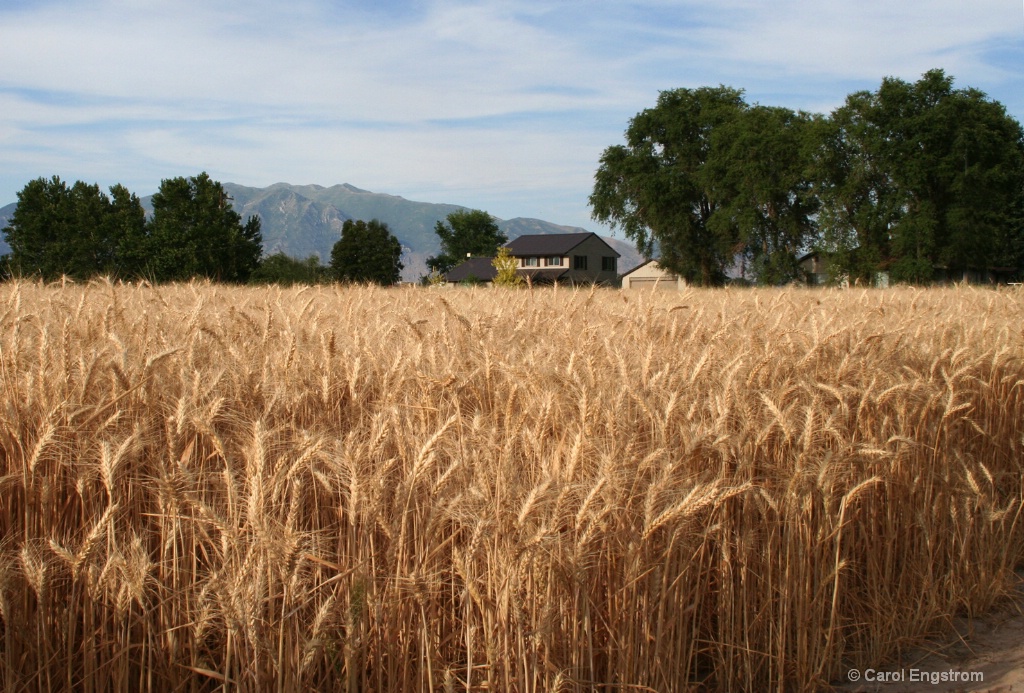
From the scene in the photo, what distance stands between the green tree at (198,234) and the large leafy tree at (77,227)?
5.04 feet

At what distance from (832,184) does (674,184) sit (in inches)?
390

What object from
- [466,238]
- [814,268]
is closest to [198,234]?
[814,268]

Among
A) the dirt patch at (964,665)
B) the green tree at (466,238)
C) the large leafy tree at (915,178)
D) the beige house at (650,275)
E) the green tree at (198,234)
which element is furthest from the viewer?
the green tree at (466,238)

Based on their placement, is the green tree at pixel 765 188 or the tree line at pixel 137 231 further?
the tree line at pixel 137 231

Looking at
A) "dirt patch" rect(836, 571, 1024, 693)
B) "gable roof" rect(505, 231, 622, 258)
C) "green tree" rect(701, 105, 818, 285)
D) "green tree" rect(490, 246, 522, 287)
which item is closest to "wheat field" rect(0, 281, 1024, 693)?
"dirt patch" rect(836, 571, 1024, 693)

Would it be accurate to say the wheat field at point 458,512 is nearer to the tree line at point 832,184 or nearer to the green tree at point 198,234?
the tree line at point 832,184

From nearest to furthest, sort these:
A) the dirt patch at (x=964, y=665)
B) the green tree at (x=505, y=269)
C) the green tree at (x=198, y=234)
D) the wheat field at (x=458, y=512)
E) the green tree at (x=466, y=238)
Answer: the wheat field at (x=458, y=512) → the dirt patch at (x=964, y=665) → the green tree at (x=505, y=269) → the green tree at (x=198, y=234) → the green tree at (x=466, y=238)

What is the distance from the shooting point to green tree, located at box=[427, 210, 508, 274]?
10719cm

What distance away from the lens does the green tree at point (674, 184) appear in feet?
152

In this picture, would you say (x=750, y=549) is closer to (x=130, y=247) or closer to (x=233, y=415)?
(x=233, y=415)

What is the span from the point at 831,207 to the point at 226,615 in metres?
40.6

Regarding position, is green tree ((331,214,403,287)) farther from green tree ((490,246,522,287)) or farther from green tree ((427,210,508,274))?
green tree ((490,246,522,287))

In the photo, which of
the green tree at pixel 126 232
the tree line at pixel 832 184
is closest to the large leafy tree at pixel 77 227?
the green tree at pixel 126 232

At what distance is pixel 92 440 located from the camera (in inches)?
96.0
